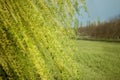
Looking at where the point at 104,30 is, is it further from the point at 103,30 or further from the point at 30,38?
the point at 30,38

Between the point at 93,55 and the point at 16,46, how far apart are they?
19.3 feet

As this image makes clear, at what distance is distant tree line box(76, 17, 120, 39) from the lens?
12578mm

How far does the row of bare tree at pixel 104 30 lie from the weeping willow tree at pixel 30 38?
370 inches

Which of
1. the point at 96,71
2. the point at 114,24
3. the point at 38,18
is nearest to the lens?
the point at 38,18

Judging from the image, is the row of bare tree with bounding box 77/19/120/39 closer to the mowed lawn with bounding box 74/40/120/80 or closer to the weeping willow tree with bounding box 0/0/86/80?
the mowed lawn with bounding box 74/40/120/80

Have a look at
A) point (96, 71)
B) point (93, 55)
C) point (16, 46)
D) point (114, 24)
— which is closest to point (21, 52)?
point (16, 46)

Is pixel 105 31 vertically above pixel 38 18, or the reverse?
pixel 38 18

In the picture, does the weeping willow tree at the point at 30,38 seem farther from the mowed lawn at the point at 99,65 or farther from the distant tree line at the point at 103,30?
the distant tree line at the point at 103,30

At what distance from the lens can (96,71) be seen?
632 centimetres

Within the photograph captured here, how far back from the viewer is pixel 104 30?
13234mm

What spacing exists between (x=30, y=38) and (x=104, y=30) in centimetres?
1091

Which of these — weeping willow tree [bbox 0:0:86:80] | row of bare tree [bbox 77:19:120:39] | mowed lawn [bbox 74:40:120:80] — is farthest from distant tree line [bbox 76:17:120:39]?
weeping willow tree [bbox 0:0:86:80]

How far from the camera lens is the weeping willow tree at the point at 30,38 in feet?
7.75

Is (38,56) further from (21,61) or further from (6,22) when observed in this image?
(6,22)
